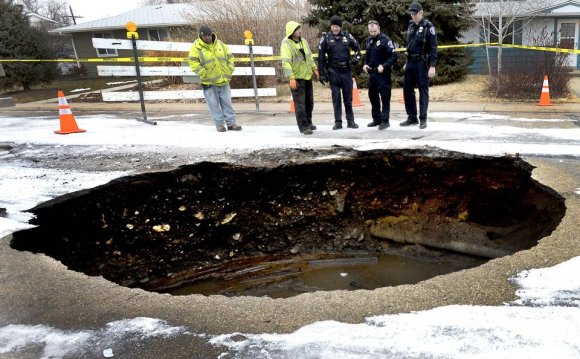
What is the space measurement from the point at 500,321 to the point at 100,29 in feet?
102

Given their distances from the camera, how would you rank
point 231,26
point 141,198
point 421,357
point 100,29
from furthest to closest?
point 100,29
point 231,26
point 141,198
point 421,357

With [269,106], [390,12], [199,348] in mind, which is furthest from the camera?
[390,12]

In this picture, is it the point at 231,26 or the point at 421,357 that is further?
the point at 231,26

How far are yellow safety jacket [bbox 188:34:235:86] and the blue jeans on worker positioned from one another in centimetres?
14

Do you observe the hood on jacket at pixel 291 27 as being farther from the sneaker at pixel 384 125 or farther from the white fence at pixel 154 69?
the white fence at pixel 154 69

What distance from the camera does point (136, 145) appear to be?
748 cm

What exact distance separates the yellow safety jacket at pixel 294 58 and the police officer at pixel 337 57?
0.76 ft

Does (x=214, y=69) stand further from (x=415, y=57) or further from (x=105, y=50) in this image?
(x=105, y=50)

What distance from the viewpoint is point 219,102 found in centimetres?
855

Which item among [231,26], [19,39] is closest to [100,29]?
[19,39]

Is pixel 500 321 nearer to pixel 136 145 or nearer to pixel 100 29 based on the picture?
pixel 136 145

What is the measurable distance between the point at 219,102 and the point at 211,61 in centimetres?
93

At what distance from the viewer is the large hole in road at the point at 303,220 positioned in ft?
17.0

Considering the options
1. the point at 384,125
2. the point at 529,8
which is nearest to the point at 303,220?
the point at 384,125
